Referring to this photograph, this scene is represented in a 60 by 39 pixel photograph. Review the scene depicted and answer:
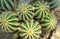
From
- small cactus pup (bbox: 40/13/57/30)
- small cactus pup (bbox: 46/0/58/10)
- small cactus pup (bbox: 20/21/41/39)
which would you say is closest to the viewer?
small cactus pup (bbox: 20/21/41/39)

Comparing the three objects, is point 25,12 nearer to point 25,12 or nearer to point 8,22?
point 25,12

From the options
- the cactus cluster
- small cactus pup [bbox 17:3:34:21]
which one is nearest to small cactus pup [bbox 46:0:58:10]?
the cactus cluster

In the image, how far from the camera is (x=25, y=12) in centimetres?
169

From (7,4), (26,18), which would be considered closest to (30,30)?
(26,18)

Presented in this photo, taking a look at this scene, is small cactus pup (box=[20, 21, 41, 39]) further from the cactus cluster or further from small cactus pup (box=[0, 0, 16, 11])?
small cactus pup (box=[0, 0, 16, 11])

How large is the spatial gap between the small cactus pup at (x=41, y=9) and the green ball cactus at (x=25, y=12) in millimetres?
57

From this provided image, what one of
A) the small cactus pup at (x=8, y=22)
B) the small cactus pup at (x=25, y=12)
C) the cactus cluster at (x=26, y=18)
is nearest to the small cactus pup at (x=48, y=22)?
the cactus cluster at (x=26, y=18)

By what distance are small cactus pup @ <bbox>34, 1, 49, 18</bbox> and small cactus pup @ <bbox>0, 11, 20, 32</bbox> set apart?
20 centimetres

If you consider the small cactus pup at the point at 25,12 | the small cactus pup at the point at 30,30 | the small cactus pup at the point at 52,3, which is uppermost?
the small cactus pup at the point at 52,3

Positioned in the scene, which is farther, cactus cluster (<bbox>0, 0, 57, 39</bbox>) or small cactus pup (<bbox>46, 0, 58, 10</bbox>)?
small cactus pup (<bbox>46, 0, 58, 10</bbox>)

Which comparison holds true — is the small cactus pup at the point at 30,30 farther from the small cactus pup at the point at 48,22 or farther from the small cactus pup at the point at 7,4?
the small cactus pup at the point at 7,4

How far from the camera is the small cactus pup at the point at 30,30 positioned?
1675 millimetres

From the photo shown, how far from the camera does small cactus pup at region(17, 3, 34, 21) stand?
1.69 m

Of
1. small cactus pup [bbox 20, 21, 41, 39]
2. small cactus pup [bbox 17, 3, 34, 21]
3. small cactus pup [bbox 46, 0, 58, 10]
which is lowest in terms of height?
small cactus pup [bbox 20, 21, 41, 39]
